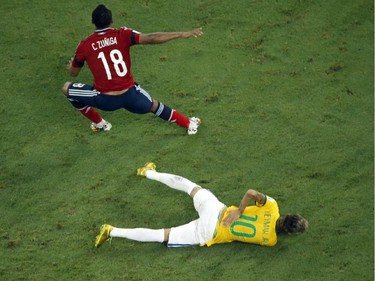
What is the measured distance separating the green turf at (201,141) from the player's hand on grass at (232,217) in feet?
1.46

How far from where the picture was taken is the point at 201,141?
343 inches

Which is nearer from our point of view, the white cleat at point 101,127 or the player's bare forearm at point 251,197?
the player's bare forearm at point 251,197

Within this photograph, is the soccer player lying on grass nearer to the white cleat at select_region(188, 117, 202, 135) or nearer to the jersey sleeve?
the white cleat at select_region(188, 117, 202, 135)

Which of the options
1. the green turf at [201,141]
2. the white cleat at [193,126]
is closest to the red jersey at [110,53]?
the green turf at [201,141]

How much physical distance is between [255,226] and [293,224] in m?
0.44

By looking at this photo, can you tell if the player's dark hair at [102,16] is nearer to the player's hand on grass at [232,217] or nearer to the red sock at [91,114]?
the red sock at [91,114]

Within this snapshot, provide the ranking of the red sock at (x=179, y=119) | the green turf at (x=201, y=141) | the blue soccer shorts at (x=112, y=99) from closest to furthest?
the green turf at (x=201, y=141), the blue soccer shorts at (x=112, y=99), the red sock at (x=179, y=119)

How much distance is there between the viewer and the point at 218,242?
7.41 metres

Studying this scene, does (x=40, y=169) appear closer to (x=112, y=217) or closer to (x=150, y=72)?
(x=112, y=217)

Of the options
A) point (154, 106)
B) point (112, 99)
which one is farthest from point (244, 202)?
point (112, 99)

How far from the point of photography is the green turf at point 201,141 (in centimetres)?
739

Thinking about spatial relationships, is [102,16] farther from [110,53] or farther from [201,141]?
[201,141]

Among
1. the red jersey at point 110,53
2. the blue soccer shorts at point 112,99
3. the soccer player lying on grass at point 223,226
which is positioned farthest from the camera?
the blue soccer shorts at point 112,99

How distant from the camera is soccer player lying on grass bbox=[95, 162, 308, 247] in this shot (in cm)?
711
